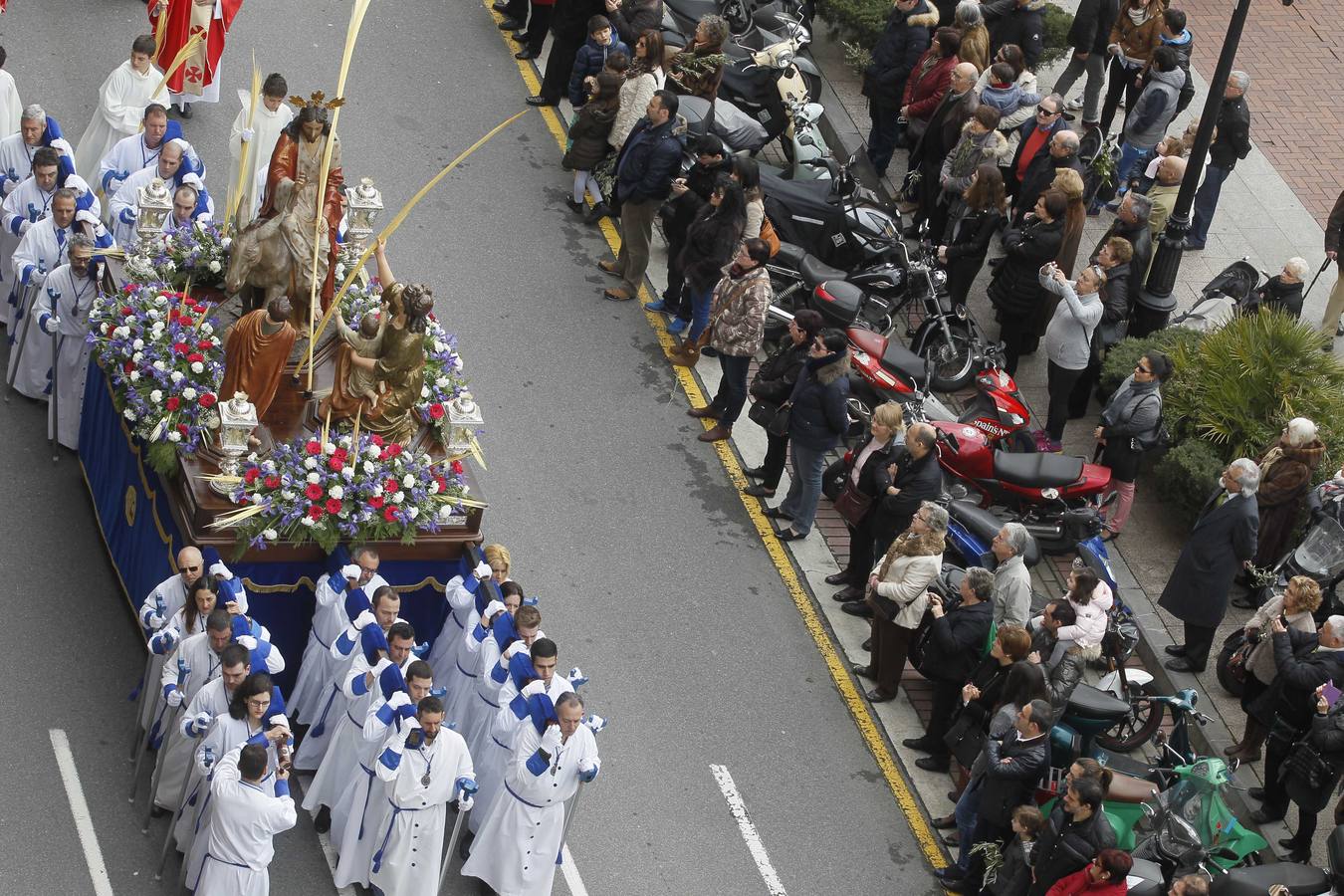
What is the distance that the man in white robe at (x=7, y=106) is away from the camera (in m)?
15.5

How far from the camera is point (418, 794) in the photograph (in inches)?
444

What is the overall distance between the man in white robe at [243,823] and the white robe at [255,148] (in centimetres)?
430

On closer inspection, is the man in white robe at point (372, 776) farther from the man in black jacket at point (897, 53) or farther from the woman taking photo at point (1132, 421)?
the man in black jacket at point (897, 53)

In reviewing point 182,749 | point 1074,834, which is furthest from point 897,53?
point 182,749

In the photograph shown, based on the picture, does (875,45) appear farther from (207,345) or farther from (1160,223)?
(207,345)

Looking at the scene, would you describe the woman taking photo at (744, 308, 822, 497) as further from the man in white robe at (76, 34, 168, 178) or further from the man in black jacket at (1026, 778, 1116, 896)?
the man in white robe at (76, 34, 168, 178)

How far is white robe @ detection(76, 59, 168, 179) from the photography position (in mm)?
15805

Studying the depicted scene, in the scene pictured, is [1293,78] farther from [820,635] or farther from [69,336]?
[69,336]

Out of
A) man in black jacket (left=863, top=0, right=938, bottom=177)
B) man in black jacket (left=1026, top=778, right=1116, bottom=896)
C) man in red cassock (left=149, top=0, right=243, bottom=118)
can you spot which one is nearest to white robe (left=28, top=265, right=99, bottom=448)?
man in red cassock (left=149, top=0, right=243, bottom=118)

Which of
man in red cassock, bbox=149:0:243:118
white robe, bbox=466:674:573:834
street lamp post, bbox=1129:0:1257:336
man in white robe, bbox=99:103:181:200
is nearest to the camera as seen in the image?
white robe, bbox=466:674:573:834

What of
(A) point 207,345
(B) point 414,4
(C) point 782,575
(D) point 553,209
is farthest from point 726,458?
(B) point 414,4

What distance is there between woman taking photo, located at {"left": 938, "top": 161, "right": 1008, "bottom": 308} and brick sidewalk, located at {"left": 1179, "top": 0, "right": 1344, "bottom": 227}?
4.80 m

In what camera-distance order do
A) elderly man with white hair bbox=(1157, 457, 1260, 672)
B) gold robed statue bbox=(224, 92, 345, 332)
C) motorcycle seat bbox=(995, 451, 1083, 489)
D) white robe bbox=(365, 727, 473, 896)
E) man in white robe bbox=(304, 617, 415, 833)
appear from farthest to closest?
motorcycle seat bbox=(995, 451, 1083, 489) < elderly man with white hair bbox=(1157, 457, 1260, 672) < gold robed statue bbox=(224, 92, 345, 332) < man in white robe bbox=(304, 617, 415, 833) < white robe bbox=(365, 727, 473, 896)

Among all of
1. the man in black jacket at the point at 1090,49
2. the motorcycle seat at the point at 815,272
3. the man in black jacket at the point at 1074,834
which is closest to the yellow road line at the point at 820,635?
the motorcycle seat at the point at 815,272
